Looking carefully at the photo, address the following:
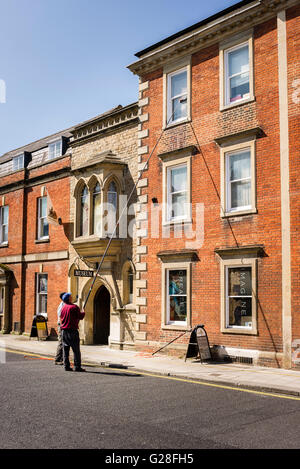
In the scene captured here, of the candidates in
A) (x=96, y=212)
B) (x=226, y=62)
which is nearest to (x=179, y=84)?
(x=226, y=62)

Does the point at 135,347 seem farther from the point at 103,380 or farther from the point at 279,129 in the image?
the point at 279,129

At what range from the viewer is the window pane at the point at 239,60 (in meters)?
14.8

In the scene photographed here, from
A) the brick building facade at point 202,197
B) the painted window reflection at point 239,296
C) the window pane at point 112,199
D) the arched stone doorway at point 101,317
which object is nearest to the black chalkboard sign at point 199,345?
the brick building facade at point 202,197

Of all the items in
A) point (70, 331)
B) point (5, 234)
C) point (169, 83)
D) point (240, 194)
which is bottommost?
point (70, 331)

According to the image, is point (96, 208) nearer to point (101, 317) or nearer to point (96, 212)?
point (96, 212)

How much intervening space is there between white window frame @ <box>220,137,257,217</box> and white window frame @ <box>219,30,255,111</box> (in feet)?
4.24

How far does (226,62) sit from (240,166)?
3.39m

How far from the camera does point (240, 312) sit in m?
14.1

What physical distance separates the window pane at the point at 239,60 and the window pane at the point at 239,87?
7.0 inches

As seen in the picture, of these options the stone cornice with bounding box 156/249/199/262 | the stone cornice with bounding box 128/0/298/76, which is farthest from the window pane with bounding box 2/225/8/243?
the stone cornice with bounding box 156/249/199/262

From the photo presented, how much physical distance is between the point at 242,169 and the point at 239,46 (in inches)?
149

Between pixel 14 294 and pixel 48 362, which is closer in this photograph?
pixel 48 362

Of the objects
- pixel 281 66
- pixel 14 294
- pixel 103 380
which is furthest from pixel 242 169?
pixel 14 294

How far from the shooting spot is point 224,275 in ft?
47.3
